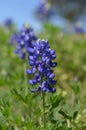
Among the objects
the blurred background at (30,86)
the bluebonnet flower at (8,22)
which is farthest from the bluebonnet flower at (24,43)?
the bluebonnet flower at (8,22)

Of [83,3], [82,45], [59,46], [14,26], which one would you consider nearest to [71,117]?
[59,46]

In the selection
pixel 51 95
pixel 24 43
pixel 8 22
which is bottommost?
pixel 51 95

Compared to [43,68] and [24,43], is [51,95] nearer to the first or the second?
[43,68]

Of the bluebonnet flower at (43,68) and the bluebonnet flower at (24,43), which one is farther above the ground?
the bluebonnet flower at (24,43)

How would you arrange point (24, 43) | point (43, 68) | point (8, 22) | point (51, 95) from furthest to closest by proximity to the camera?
point (8, 22) → point (24, 43) → point (51, 95) → point (43, 68)

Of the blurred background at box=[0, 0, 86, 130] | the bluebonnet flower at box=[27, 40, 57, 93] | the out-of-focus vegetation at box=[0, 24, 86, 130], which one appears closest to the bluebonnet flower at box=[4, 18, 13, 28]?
the blurred background at box=[0, 0, 86, 130]

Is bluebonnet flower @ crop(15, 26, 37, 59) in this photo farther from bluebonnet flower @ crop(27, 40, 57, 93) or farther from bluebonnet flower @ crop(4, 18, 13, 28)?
bluebonnet flower @ crop(4, 18, 13, 28)

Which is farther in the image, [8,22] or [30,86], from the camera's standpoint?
[8,22]

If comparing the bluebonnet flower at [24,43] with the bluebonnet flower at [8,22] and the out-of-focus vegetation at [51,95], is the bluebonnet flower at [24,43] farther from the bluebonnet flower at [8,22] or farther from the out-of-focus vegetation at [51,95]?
the bluebonnet flower at [8,22]

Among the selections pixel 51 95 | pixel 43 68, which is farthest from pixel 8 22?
pixel 43 68
